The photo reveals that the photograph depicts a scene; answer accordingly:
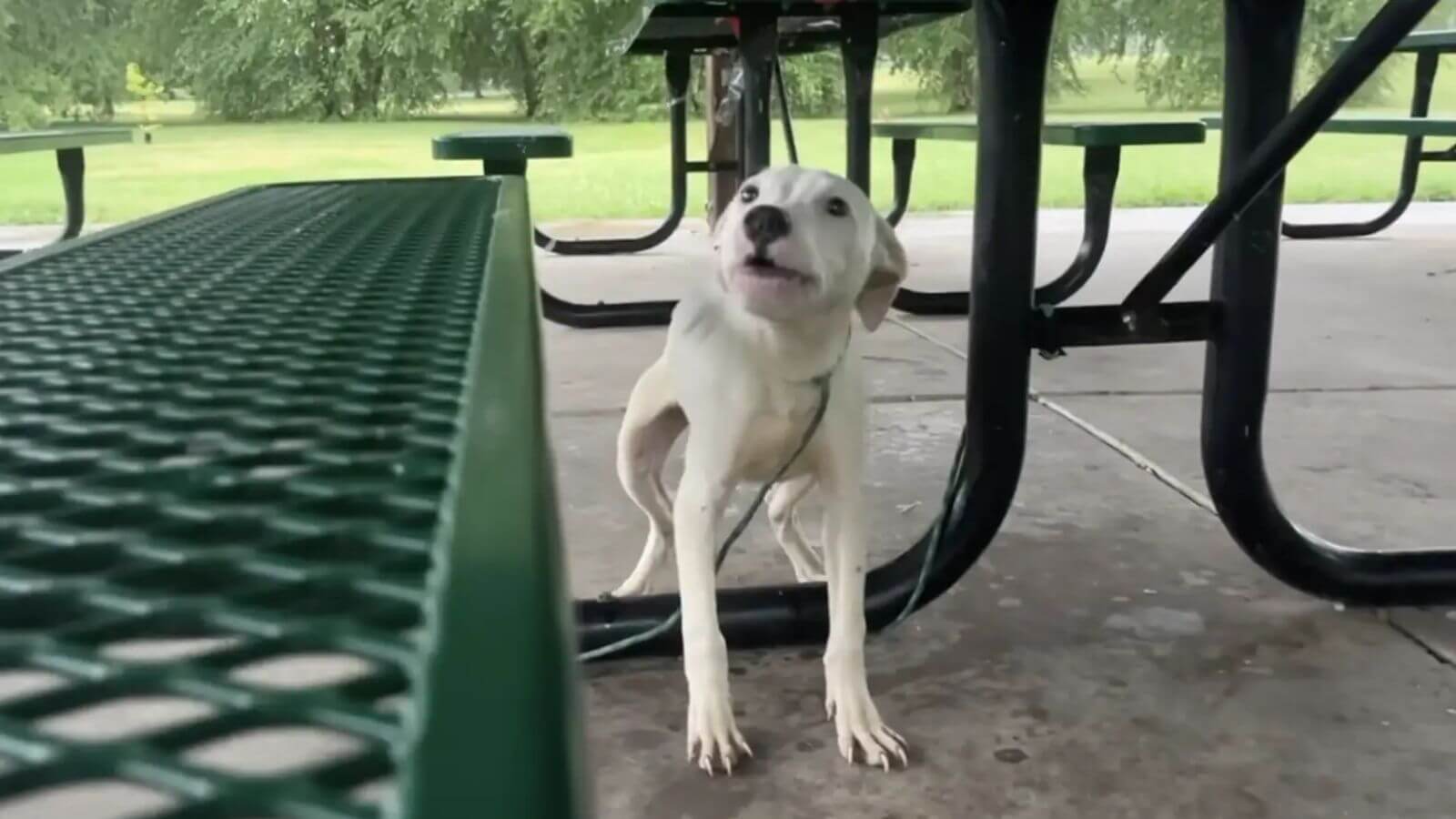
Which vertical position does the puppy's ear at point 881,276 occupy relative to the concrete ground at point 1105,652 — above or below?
above

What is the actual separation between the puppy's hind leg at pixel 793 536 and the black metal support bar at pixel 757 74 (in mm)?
1345

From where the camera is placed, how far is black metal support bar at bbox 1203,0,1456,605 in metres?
1.53

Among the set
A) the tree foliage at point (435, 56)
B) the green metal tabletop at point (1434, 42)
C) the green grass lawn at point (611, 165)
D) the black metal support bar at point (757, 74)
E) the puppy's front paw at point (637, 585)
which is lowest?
the puppy's front paw at point (637, 585)

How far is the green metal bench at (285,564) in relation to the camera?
0.78 feet

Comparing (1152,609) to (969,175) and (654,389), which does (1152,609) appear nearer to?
(654,389)

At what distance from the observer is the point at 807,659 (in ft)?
4.97

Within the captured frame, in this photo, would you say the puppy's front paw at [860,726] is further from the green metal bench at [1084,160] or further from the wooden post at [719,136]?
the wooden post at [719,136]

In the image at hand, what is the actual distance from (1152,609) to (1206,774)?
408mm

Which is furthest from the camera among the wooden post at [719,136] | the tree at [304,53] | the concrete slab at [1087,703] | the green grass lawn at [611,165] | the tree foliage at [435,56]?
the tree at [304,53]

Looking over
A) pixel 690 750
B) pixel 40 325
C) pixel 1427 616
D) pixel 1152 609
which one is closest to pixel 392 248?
pixel 40 325

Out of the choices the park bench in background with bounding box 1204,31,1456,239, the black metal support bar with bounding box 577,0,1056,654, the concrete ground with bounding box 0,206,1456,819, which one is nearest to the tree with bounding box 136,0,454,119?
the park bench in background with bounding box 1204,31,1456,239

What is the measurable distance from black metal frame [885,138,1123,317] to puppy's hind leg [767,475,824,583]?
53.4 inches

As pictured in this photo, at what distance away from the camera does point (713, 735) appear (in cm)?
127

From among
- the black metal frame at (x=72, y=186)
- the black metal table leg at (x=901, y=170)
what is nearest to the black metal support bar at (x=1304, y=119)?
the black metal table leg at (x=901, y=170)
